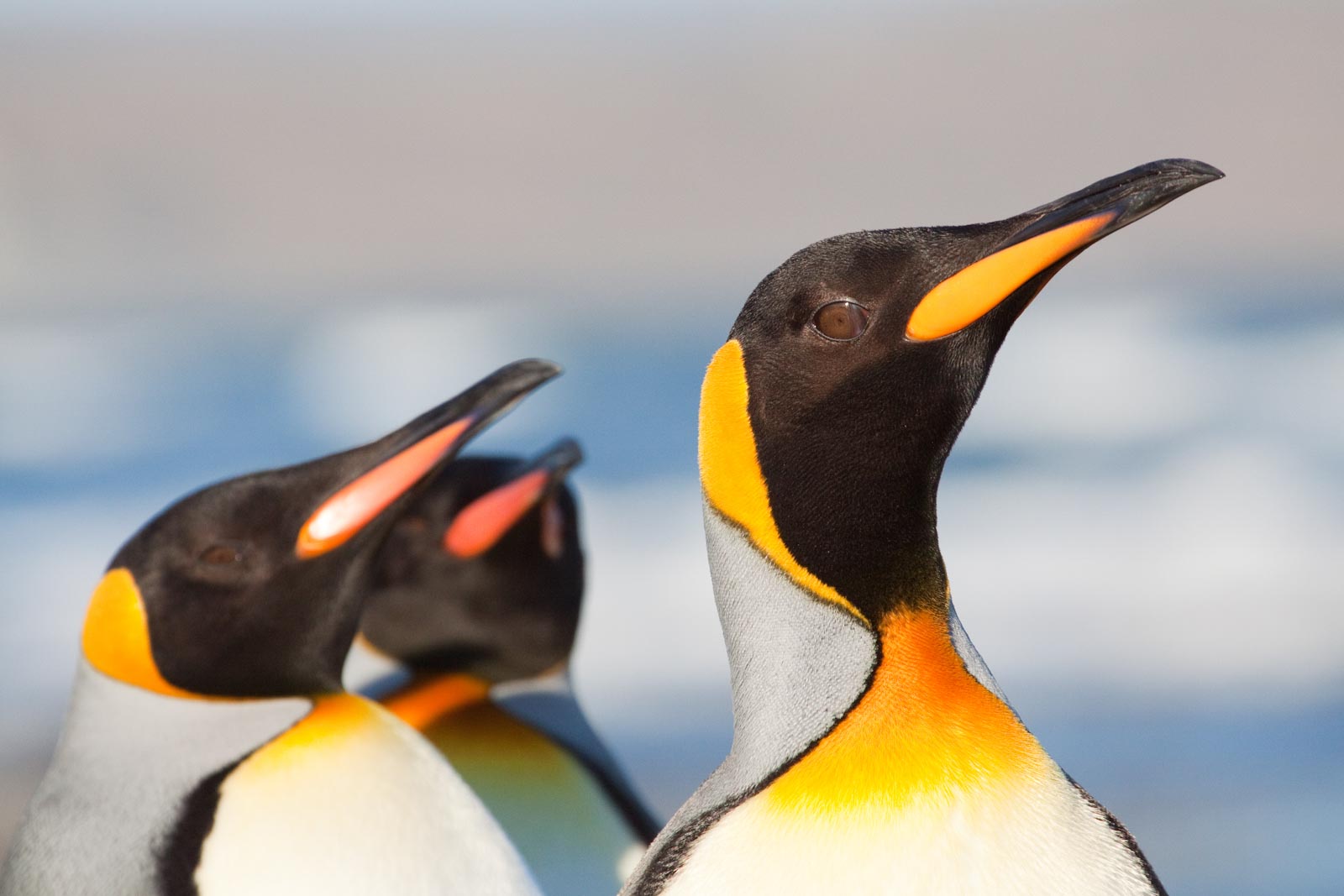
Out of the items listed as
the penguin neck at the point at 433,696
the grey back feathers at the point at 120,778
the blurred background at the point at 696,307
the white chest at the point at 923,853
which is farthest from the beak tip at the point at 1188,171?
the blurred background at the point at 696,307

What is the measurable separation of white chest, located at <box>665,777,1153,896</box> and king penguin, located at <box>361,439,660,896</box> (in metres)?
1.62

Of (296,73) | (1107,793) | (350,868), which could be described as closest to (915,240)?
(350,868)

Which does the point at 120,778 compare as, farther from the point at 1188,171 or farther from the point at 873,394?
the point at 1188,171

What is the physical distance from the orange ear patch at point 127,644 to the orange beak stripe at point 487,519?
120 cm

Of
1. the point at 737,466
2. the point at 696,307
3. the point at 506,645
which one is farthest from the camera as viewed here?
the point at 696,307

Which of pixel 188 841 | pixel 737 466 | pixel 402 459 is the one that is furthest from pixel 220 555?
pixel 737 466

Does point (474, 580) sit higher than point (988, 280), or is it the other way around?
point (988, 280)

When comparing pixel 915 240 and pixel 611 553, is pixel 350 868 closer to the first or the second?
pixel 915 240

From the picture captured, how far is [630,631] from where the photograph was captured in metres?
12.4

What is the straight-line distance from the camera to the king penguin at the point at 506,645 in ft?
10.1

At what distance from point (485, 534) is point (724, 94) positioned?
3218 centimetres

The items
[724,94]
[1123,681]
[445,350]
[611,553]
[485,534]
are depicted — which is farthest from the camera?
[724,94]

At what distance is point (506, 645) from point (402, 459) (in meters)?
1.23

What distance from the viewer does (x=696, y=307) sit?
90.6ft
